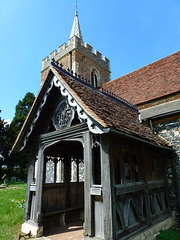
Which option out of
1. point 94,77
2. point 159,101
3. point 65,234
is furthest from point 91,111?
point 94,77

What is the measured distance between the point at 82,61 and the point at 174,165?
1514 cm

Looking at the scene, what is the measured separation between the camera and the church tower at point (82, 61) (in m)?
18.4

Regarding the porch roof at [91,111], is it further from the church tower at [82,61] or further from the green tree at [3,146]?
the green tree at [3,146]

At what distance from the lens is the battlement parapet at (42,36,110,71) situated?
1889 centimetres

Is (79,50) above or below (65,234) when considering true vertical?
above

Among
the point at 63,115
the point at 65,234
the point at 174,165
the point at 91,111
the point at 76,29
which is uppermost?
the point at 76,29

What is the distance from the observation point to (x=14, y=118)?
3017 cm

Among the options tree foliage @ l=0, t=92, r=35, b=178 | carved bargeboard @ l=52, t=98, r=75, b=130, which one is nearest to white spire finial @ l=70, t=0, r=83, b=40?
tree foliage @ l=0, t=92, r=35, b=178

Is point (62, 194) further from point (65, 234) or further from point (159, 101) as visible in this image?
point (159, 101)

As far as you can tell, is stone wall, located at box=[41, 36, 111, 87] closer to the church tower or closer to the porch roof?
the church tower

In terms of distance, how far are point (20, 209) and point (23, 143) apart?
10.8 ft

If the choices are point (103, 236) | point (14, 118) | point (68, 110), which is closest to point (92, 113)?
point (68, 110)

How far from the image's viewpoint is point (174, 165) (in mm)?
Result: 6738

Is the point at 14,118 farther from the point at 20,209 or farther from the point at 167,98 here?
the point at 167,98
